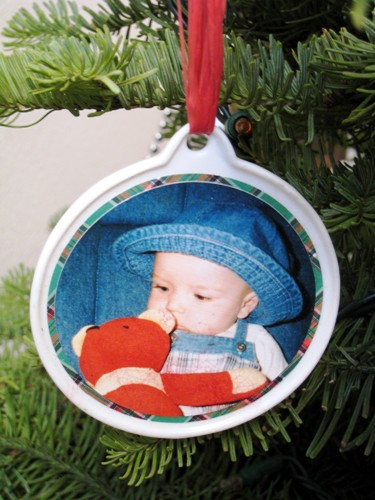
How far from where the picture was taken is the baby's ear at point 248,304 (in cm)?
32

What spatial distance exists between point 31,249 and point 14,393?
0.43ft

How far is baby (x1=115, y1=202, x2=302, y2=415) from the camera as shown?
0.30 m

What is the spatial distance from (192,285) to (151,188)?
0.05 meters

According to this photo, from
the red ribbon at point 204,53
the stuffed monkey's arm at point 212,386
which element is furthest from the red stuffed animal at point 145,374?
the red ribbon at point 204,53

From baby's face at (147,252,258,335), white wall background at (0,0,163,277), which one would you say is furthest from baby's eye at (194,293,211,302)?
white wall background at (0,0,163,277)

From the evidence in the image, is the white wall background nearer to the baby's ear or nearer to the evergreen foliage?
the evergreen foliage

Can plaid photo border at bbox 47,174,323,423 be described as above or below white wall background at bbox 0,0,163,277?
below

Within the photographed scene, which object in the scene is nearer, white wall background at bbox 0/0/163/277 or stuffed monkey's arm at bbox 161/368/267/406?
stuffed monkey's arm at bbox 161/368/267/406

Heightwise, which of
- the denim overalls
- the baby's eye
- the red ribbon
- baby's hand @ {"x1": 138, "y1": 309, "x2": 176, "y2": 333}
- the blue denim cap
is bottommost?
the denim overalls

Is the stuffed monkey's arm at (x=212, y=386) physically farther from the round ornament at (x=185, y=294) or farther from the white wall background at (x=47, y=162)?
the white wall background at (x=47, y=162)

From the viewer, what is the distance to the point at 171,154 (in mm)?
294

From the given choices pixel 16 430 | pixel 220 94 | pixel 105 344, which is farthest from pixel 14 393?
pixel 220 94

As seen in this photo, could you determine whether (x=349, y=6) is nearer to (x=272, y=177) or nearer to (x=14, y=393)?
(x=272, y=177)

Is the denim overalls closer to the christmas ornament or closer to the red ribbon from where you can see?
the christmas ornament
